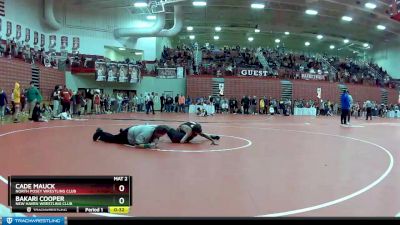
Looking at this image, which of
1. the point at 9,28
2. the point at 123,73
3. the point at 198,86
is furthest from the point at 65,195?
the point at 198,86

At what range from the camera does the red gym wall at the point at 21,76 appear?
67.0 feet

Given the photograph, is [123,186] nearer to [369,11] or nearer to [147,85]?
[147,85]

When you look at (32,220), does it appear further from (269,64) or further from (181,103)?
(269,64)

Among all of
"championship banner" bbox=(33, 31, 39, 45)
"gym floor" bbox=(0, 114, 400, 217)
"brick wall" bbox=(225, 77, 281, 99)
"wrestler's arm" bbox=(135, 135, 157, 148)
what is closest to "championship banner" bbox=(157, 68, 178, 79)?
"brick wall" bbox=(225, 77, 281, 99)

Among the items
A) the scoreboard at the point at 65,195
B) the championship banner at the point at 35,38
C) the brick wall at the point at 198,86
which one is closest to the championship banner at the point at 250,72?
the brick wall at the point at 198,86

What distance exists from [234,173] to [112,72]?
2593 centimetres

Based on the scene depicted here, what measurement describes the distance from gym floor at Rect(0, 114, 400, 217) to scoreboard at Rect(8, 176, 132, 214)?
1.96 feet

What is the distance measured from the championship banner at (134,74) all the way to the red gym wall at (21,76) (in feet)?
18.9

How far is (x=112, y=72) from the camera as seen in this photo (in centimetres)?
2934

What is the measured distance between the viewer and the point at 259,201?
11.5 ft

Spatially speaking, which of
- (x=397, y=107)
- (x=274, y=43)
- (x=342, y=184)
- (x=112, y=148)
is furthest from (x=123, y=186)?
(x=274, y=43)

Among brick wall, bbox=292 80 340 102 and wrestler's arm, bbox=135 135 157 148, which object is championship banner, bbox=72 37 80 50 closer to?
brick wall, bbox=292 80 340 102

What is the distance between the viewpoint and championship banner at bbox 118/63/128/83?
2975 cm

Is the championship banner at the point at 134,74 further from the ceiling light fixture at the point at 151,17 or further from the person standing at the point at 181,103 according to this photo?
the ceiling light fixture at the point at 151,17
